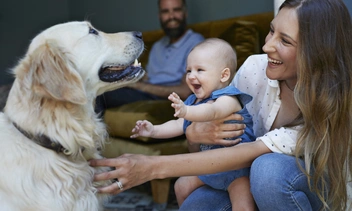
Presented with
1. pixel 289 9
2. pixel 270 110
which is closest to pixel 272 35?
pixel 289 9

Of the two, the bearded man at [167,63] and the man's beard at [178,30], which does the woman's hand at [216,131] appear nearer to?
the bearded man at [167,63]

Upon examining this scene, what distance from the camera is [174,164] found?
1.46m

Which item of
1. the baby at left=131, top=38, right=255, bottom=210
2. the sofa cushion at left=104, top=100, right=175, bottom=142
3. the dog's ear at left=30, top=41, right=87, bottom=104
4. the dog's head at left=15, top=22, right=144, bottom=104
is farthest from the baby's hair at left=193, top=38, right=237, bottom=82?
the sofa cushion at left=104, top=100, right=175, bottom=142

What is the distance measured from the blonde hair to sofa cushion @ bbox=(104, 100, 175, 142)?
1287 mm

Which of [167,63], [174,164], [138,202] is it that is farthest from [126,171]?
[167,63]

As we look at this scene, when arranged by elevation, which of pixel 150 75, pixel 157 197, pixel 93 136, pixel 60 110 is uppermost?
pixel 60 110

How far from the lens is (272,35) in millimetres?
1530

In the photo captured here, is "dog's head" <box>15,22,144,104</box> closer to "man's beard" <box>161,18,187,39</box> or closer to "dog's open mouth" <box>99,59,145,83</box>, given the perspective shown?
"dog's open mouth" <box>99,59,145,83</box>

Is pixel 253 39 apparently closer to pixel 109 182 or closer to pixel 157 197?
pixel 157 197

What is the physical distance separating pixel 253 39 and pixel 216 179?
148 centimetres

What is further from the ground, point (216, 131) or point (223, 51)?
point (223, 51)

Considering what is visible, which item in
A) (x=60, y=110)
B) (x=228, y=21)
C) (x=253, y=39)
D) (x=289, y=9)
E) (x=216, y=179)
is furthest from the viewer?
(x=228, y=21)

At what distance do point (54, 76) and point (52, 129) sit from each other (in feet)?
0.53

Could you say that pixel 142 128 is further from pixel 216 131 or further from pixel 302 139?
pixel 302 139
